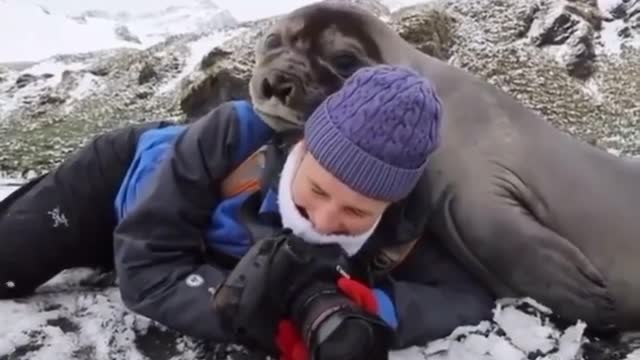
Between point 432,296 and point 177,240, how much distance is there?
73 centimetres

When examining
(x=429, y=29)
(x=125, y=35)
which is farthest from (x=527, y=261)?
(x=125, y=35)

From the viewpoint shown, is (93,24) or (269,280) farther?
(93,24)

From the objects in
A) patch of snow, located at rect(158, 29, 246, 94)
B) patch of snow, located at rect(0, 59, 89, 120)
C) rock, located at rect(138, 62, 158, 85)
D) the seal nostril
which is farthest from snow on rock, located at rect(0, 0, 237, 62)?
the seal nostril

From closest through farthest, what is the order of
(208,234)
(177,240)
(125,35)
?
(177,240) → (208,234) → (125,35)

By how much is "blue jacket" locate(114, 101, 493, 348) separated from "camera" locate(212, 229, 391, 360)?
8.3 inches

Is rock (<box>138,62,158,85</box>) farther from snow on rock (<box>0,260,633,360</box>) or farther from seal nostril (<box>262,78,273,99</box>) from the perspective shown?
seal nostril (<box>262,78,273,99</box>)

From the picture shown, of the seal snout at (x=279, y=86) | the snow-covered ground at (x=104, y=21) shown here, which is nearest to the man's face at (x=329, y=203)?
the seal snout at (x=279, y=86)

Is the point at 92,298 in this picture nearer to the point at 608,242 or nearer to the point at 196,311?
the point at 196,311

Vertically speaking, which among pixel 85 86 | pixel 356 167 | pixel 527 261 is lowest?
pixel 85 86

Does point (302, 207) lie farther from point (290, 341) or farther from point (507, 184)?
point (507, 184)

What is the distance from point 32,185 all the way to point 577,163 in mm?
1774

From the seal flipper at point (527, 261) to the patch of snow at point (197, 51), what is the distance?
924 cm

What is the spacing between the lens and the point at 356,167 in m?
2.59

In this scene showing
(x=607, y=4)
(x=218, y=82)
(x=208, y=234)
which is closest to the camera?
(x=208, y=234)
